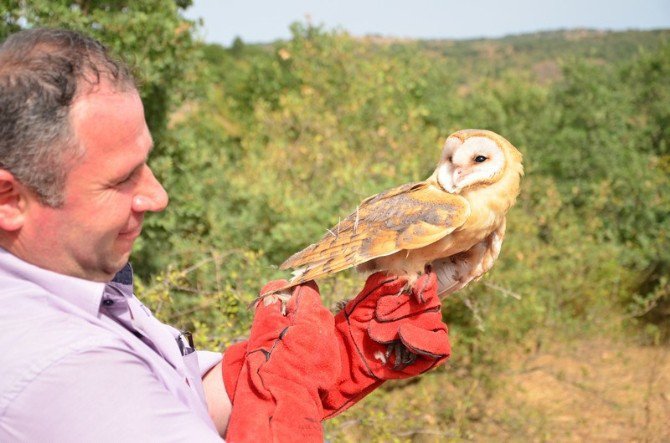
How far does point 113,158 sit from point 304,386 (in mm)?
1019

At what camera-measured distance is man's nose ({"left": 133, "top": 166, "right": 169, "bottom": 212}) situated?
1.58 metres

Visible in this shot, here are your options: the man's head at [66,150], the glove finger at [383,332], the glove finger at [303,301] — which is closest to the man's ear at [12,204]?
the man's head at [66,150]

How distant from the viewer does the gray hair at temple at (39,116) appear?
1351 mm

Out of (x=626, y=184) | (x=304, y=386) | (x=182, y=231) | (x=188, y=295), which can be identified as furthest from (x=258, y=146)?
(x=304, y=386)

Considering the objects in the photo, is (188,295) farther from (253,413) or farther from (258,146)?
(258,146)

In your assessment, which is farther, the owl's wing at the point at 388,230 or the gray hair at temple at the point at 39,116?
the owl's wing at the point at 388,230

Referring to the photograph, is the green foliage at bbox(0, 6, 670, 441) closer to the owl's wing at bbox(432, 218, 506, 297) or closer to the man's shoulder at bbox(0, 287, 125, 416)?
the owl's wing at bbox(432, 218, 506, 297)

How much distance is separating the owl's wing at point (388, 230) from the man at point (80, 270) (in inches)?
32.1

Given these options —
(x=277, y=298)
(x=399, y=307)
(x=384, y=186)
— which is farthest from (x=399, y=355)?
(x=384, y=186)

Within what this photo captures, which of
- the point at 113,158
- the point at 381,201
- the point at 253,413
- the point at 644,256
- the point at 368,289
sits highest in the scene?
the point at 113,158

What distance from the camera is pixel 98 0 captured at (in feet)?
19.7

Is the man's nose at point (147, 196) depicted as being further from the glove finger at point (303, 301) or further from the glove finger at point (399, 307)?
the glove finger at point (399, 307)

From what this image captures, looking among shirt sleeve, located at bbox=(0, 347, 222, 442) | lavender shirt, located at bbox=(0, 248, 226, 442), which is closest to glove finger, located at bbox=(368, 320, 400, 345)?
lavender shirt, located at bbox=(0, 248, 226, 442)

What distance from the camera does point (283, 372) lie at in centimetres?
202
